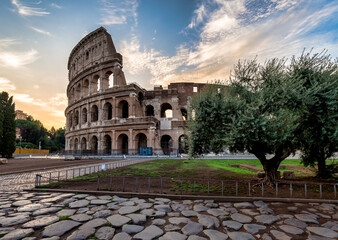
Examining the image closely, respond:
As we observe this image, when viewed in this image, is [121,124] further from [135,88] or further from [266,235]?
[266,235]

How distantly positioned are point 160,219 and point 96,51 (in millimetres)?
39504

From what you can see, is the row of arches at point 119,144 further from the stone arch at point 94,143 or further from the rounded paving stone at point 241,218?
the rounded paving stone at point 241,218

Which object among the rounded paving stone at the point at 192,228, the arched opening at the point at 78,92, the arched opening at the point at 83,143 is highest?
the arched opening at the point at 78,92

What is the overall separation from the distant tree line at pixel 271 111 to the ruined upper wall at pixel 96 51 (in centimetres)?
2909

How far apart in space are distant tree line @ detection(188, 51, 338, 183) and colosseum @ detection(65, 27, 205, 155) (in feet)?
70.5

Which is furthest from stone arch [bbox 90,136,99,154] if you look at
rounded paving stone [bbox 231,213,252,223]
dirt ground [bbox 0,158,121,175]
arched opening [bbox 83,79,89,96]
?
rounded paving stone [bbox 231,213,252,223]

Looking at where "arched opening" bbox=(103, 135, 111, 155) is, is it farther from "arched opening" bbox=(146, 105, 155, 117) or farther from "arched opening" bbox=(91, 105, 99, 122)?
"arched opening" bbox=(146, 105, 155, 117)

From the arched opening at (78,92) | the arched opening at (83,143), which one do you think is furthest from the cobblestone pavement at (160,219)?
the arched opening at (78,92)

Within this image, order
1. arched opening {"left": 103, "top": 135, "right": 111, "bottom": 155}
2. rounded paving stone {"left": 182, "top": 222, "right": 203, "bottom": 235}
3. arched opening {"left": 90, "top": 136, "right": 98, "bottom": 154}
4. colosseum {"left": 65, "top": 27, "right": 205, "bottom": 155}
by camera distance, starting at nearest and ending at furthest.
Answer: rounded paving stone {"left": 182, "top": 222, "right": 203, "bottom": 235} < colosseum {"left": 65, "top": 27, "right": 205, "bottom": 155} < arched opening {"left": 103, "top": 135, "right": 111, "bottom": 155} < arched opening {"left": 90, "top": 136, "right": 98, "bottom": 154}

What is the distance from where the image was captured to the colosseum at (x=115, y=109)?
3008cm

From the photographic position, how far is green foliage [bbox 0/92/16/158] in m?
24.8

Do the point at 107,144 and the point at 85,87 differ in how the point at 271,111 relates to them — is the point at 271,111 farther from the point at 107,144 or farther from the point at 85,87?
the point at 85,87

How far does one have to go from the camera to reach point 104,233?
284cm

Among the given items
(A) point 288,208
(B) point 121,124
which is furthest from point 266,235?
(B) point 121,124
